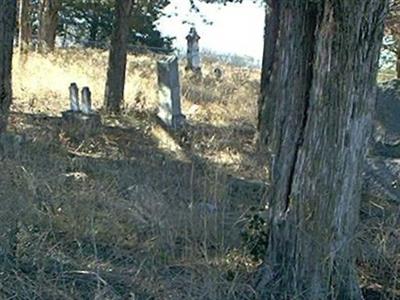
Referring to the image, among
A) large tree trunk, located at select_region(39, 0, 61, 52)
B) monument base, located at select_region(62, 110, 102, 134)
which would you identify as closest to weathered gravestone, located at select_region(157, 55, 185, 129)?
monument base, located at select_region(62, 110, 102, 134)

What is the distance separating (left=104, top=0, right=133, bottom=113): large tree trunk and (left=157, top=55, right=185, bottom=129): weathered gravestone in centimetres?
226

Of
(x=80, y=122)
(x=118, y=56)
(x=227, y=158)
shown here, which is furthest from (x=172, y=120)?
(x=118, y=56)

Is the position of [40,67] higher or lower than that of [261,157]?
higher

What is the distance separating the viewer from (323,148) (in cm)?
460

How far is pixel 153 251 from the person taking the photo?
5238mm

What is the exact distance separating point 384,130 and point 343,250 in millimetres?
6962

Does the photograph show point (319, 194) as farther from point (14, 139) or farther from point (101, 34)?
point (101, 34)

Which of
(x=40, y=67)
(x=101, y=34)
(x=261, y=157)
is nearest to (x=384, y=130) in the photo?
(x=261, y=157)

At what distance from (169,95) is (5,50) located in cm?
419

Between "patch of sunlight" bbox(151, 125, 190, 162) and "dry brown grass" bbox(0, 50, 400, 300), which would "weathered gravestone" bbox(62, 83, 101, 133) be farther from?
"patch of sunlight" bbox(151, 125, 190, 162)

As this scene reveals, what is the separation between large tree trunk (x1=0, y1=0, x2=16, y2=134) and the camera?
8477 mm

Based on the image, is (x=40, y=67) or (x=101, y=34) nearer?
(x=40, y=67)

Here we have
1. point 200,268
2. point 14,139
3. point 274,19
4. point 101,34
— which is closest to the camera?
point 200,268

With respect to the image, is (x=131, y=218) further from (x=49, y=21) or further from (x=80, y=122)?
(x=49, y=21)
